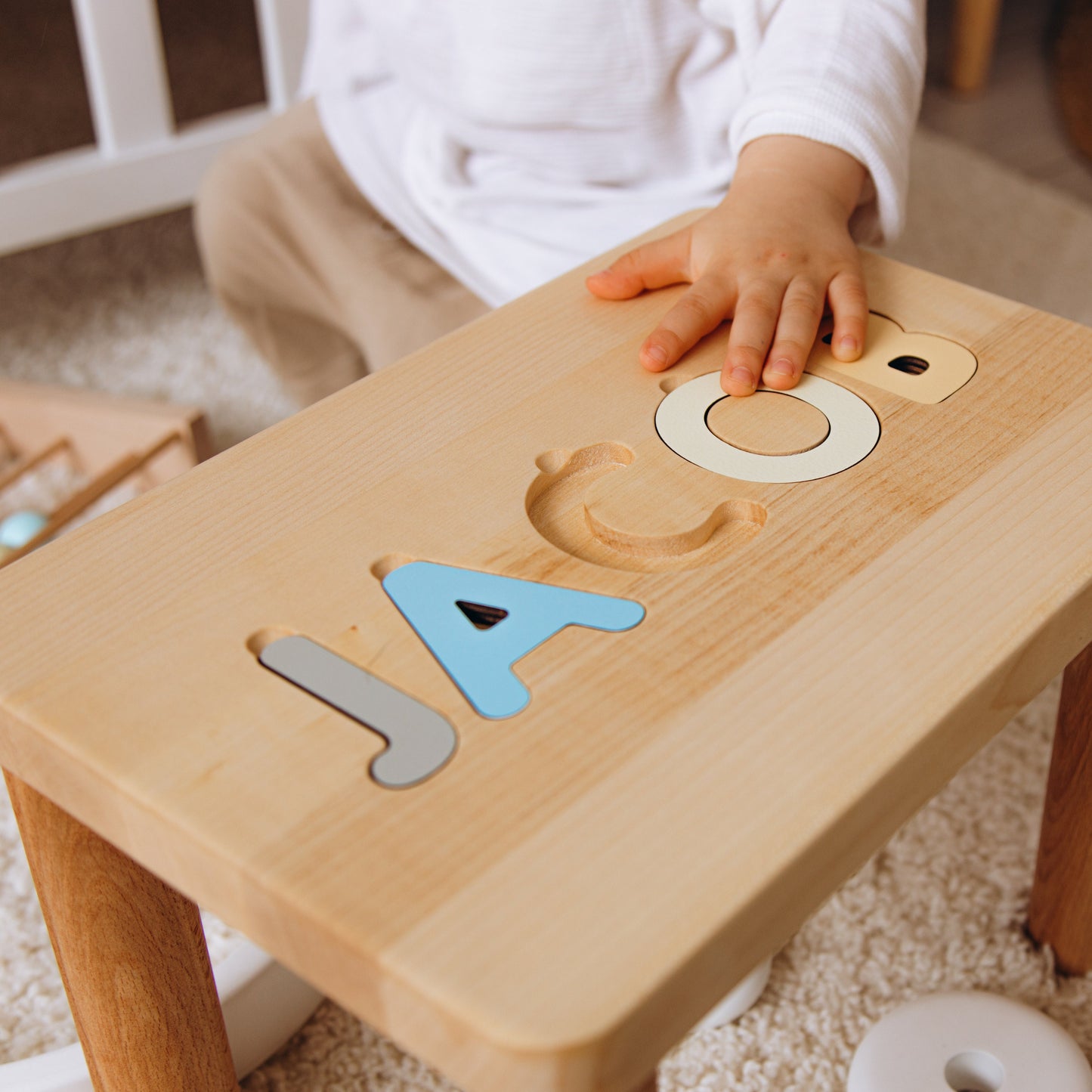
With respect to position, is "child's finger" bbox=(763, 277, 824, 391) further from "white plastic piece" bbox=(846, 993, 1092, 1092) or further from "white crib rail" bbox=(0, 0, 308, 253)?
"white crib rail" bbox=(0, 0, 308, 253)

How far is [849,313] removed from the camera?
0.56 m

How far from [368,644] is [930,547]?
20 cm

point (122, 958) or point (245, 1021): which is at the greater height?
point (122, 958)

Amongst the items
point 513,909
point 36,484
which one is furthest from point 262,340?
point 513,909

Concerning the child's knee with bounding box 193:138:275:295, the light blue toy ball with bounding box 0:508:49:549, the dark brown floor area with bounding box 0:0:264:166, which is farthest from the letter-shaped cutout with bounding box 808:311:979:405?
the dark brown floor area with bounding box 0:0:264:166

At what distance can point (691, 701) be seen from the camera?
0.38 m

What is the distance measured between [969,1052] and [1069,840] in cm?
11

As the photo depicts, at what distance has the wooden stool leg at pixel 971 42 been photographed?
1627 mm

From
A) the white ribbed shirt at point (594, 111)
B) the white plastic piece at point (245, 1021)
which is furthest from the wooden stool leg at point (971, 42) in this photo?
the white plastic piece at point (245, 1021)

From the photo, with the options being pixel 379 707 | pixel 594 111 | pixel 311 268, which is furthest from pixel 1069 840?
pixel 311 268

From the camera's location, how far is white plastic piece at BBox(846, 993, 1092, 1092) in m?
0.56

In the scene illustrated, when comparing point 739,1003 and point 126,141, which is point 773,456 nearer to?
point 739,1003

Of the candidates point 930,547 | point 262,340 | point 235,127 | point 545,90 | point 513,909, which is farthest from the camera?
point 235,127

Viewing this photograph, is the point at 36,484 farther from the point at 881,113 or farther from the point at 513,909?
the point at 513,909
